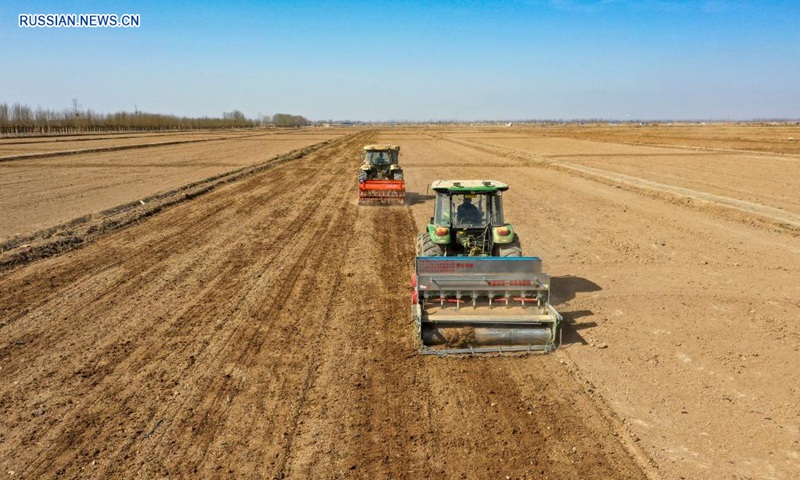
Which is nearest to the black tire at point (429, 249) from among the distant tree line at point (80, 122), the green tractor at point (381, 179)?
the green tractor at point (381, 179)

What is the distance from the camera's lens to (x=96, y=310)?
8594mm

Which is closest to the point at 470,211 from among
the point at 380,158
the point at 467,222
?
the point at 467,222

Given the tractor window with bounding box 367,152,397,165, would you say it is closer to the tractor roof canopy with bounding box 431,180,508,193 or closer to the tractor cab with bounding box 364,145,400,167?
the tractor cab with bounding box 364,145,400,167

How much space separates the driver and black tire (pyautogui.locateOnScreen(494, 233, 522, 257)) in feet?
2.04

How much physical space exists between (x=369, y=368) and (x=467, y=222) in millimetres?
3537

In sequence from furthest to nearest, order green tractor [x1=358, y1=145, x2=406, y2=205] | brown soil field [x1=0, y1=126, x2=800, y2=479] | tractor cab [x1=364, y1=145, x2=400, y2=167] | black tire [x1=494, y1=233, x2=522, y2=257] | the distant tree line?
the distant tree line < tractor cab [x1=364, y1=145, x2=400, y2=167] < green tractor [x1=358, y1=145, x2=406, y2=205] < black tire [x1=494, y1=233, x2=522, y2=257] < brown soil field [x1=0, y1=126, x2=800, y2=479]

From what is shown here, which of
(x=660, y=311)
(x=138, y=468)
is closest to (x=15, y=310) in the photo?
(x=138, y=468)

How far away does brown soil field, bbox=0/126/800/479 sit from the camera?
4.90 m

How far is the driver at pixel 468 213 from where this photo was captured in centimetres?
905

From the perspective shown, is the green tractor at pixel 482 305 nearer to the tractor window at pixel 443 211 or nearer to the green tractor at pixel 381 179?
the tractor window at pixel 443 211

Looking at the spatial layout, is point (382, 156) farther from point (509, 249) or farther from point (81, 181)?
point (81, 181)

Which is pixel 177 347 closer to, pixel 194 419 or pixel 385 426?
pixel 194 419

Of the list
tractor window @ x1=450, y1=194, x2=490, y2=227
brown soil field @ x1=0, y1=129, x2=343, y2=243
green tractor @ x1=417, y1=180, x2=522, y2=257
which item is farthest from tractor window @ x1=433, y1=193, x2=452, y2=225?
brown soil field @ x1=0, y1=129, x2=343, y2=243

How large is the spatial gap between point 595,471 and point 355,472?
2185 mm
